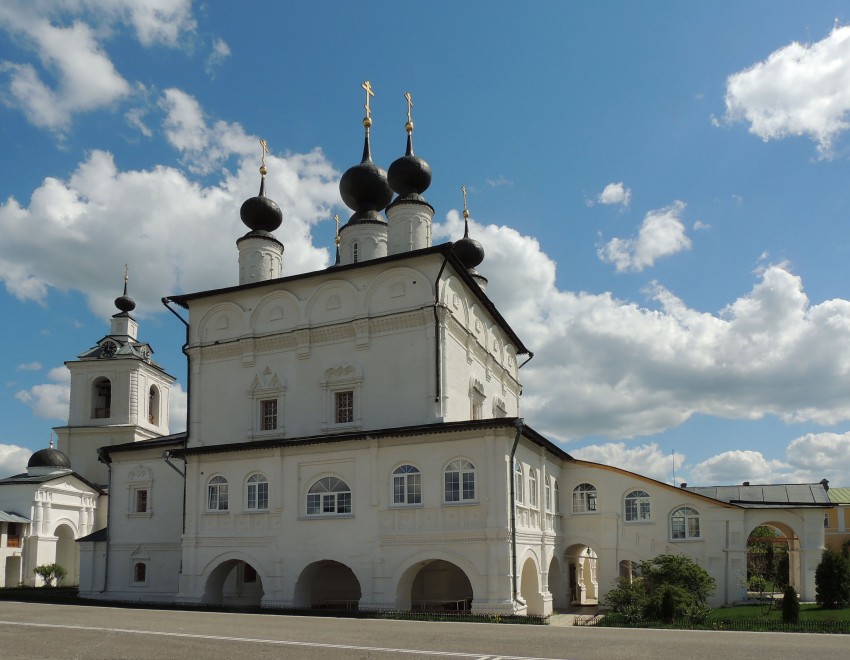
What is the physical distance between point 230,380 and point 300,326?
2973 mm

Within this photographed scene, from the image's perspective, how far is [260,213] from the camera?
27.8 meters

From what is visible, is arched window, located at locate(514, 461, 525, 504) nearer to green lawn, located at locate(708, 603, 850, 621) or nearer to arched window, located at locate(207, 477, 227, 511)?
green lawn, located at locate(708, 603, 850, 621)

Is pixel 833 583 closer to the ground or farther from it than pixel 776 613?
farther from it

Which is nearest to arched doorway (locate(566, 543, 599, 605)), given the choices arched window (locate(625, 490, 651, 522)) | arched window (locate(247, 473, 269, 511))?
arched window (locate(625, 490, 651, 522))

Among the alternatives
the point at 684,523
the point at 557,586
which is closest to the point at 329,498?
the point at 557,586

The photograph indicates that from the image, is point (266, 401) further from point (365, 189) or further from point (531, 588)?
point (531, 588)

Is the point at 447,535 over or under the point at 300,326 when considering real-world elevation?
under

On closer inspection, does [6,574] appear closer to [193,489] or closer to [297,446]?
[193,489]

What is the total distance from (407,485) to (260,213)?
471 inches

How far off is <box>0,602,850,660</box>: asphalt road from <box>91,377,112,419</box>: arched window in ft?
83.6

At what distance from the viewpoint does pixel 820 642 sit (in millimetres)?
13117

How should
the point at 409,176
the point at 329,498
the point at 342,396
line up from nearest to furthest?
the point at 329,498 → the point at 342,396 → the point at 409,176

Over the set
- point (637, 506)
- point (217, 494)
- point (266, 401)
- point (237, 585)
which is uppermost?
point (266, 401)

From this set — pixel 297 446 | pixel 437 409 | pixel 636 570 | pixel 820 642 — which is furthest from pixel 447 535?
pixel 820 642
